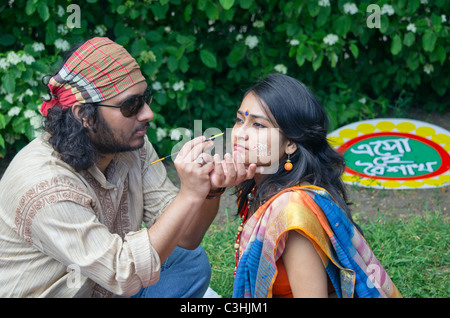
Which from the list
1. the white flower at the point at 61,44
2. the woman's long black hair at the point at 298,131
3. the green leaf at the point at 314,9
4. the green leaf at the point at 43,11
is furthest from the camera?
the green leaf at the point at 314,9

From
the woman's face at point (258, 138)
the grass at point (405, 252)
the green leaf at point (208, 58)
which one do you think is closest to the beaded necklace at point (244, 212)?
the woman's face at point (258, 138)

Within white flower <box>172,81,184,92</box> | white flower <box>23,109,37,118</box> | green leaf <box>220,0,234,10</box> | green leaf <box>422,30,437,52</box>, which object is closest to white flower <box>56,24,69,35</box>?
white flower <box>23,109,37,118</box>

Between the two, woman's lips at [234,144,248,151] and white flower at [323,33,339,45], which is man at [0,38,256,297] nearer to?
woman's lips at [234,144,248,151]

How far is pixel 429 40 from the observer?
16.1ft

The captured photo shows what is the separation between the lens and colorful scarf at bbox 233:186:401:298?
201cm

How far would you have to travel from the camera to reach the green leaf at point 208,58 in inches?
187

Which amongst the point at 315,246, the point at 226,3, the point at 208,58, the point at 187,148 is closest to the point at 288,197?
the point at 315,246

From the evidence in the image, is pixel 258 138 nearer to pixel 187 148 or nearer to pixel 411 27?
pixel 187 148

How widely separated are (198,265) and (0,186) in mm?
1076

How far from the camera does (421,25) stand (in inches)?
196

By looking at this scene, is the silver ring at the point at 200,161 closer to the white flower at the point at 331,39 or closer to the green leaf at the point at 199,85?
the green leaf at the point at 199,85

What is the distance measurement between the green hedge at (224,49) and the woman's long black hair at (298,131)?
2.12 m

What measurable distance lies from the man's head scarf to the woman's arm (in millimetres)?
995
